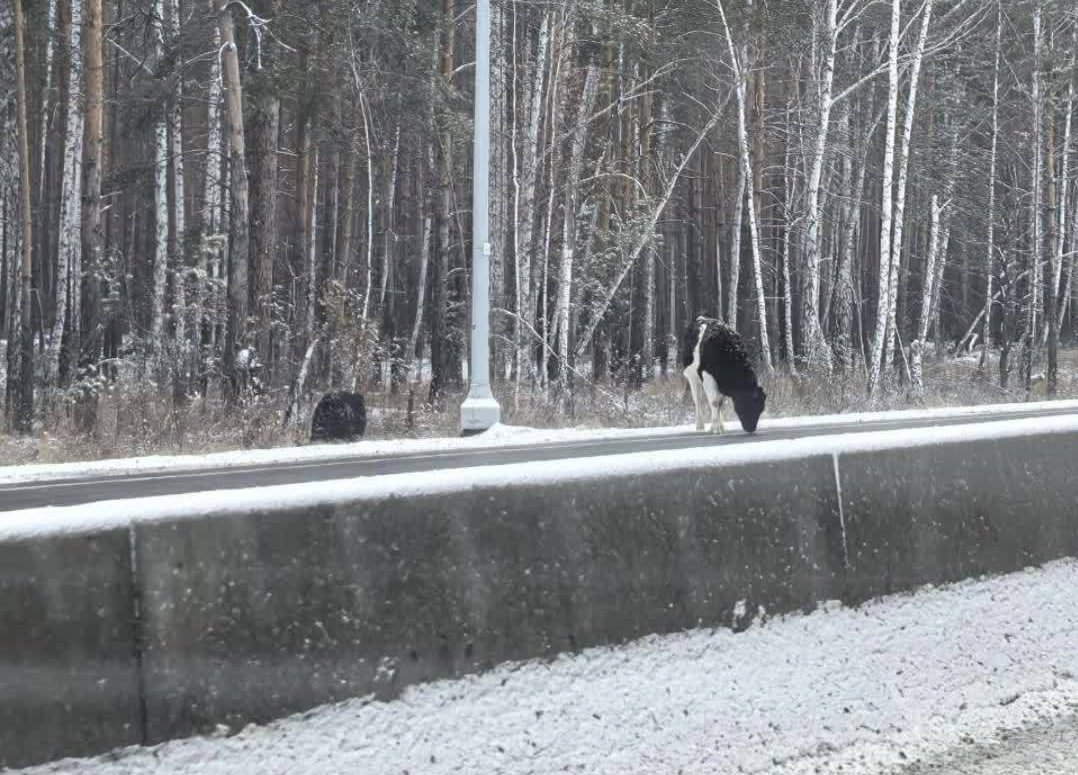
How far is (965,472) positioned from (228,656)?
3329mm

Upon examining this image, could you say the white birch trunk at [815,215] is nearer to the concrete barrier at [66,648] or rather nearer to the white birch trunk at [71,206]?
the white birch trunk at [71,206]

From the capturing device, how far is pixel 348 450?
39.9 ft

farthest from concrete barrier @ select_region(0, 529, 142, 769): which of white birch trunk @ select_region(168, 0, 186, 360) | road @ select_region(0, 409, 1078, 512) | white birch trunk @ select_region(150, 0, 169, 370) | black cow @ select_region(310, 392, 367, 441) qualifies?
white birch trunk @ select_region(150, 0, 169, 370)

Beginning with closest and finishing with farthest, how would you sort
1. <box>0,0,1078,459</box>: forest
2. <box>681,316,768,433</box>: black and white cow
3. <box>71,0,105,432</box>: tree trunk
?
<box>681,316,768,433</box>: black and white cow, <box>0,0,1078,459</box>: forest, <box>71,0,105,432</box>: tree trunk

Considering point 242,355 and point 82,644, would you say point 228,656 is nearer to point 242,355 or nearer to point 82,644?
point 82,644

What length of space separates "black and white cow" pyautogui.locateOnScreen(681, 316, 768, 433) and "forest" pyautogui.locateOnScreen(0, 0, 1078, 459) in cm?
458

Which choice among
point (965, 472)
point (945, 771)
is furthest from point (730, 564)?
point (965, 472)

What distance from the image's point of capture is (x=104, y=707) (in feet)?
8.86

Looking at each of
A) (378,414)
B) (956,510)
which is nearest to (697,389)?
(378,414)

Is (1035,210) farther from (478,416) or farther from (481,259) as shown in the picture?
(478,416)

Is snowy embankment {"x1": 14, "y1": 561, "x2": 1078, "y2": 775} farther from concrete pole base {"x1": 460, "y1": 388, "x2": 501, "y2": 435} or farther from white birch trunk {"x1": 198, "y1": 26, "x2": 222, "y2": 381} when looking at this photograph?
white birch trunk {"x1": 198, "y1": 26, "x2": 222, "y2": 381}

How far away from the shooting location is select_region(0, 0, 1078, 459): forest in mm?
17750

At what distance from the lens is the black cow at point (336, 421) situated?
45.0 feet

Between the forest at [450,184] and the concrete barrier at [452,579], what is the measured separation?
1000cm
